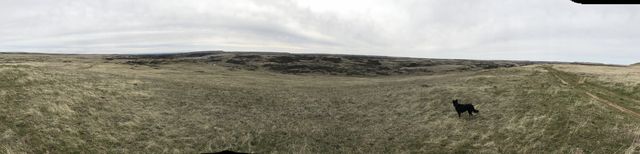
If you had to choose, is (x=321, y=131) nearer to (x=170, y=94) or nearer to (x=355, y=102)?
(x=355, y=102)

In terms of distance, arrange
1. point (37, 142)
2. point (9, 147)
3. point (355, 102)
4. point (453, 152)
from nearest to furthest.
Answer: point (9, 147)
point (37, 142)
point (453, 152)
point (355, 102)

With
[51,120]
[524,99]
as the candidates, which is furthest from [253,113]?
[524,99]

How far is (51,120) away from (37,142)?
350cm

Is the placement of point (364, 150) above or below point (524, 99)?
below

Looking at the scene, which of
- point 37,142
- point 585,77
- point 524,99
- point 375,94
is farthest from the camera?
point 585,77

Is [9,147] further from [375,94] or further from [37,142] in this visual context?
[375,94]

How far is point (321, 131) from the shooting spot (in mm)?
27453

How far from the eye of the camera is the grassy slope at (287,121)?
2153 cm

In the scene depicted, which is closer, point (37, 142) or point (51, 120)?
point (37, 142)

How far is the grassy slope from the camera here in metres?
21.5

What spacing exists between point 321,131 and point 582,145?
14.0 metres

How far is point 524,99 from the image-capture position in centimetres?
2959

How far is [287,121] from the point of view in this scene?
1168 inches

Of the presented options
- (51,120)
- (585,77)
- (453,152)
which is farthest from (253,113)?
(585,77)
